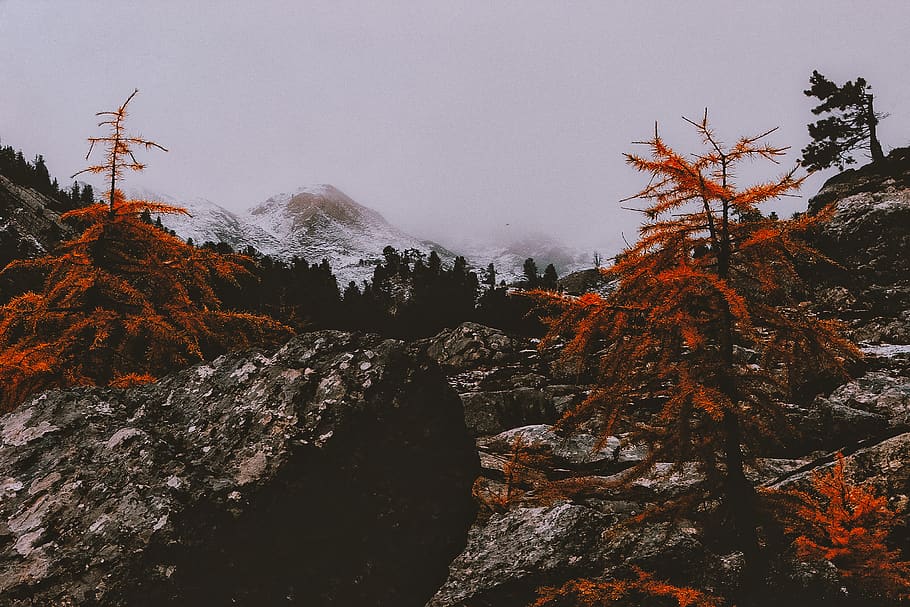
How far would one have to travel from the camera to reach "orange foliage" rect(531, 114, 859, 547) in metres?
5.68

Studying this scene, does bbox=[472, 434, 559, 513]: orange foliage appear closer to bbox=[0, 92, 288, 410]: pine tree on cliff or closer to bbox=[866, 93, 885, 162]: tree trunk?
bbox=[0, 92, 288, 410]: pine tree on cliff

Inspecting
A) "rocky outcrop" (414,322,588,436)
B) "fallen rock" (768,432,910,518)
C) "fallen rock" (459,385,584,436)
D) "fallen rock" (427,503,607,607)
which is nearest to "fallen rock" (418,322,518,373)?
"rocky outcrop" (414,322,588,436)

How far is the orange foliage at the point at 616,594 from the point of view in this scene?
537 cm

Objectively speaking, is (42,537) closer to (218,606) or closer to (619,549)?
(218,606)

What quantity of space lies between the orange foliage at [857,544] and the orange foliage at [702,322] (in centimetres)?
74

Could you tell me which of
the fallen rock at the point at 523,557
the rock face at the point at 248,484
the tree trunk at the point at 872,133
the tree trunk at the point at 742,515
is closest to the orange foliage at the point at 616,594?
the fallen rock at the point at 523,557

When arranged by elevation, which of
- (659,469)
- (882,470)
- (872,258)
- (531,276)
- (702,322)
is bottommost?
(659,469)

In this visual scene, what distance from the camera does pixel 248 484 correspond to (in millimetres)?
4402

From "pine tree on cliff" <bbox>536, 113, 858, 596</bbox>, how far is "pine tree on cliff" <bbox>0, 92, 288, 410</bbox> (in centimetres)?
609

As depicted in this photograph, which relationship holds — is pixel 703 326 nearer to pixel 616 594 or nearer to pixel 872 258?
pixel 616 594

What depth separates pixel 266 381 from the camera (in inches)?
210

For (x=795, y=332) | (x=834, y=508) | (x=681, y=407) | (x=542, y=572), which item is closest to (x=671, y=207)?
(x=795, y=332)

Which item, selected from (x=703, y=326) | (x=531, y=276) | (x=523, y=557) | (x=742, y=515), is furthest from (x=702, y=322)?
(x=531, y=276)

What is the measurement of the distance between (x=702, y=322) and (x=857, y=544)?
10.1 feet
